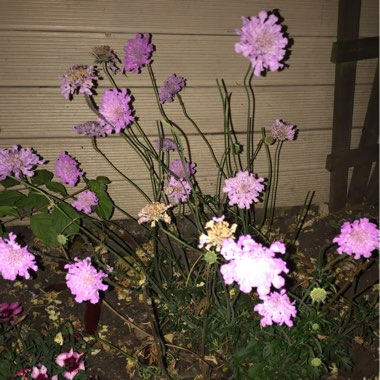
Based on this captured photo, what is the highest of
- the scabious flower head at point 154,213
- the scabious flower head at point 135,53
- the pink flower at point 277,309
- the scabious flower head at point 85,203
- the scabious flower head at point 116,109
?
the scabious flower head at point 135,53

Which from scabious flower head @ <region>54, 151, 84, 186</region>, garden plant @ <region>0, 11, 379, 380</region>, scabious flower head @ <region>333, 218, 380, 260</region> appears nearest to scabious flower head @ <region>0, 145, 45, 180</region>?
garden plant @ <region>0, 11, 379, 380</region>

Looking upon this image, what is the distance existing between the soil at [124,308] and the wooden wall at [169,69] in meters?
0.48

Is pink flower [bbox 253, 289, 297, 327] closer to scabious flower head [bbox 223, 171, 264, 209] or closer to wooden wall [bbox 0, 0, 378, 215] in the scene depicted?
scabious flower head [bbox 223, 171, 264, 209]

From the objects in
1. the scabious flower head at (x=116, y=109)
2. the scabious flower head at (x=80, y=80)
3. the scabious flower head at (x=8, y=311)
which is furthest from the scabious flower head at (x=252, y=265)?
the scabious flower head at (x=8, y=311)

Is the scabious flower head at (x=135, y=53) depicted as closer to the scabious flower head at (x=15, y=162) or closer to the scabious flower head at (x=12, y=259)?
the scabious flower head at (x=15, y=162)

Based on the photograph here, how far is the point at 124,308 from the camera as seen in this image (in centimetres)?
193

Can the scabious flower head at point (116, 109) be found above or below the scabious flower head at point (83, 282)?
above

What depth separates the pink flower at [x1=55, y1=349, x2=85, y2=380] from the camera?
61.1 inches

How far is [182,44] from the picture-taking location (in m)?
1.93

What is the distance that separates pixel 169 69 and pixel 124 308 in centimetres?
126

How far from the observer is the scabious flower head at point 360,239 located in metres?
1.16

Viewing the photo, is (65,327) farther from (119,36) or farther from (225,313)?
(119,36)

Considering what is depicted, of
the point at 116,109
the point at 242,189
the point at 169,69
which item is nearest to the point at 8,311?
the point at 116,109

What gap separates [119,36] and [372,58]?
4.54 ft
